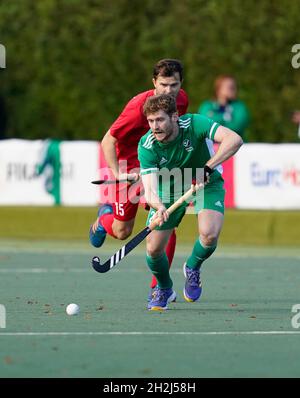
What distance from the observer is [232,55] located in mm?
19109

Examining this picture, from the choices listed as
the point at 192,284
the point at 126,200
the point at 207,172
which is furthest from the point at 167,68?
the point at 126,200

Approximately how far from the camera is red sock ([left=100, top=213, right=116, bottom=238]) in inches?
471

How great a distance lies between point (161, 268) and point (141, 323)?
0.98 metres

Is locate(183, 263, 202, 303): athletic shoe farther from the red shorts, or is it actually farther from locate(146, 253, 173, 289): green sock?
the red shorts

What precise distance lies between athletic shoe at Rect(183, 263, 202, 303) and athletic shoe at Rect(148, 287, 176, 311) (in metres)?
0.21

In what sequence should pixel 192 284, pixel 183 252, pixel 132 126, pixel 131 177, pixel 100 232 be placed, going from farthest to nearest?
pixel 183 252
pixel 100 232
pixel 132 126
pixel 131 177
pixel 192 284

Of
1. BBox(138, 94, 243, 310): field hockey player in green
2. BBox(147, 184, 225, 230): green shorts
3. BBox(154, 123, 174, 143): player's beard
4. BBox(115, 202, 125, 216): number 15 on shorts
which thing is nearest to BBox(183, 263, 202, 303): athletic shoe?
BBox(138, 94, 243, 310): field hockey player in green

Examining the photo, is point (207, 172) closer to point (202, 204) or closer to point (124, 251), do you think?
point (202, 204)

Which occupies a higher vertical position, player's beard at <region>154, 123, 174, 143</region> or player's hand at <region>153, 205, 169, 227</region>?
player's beard at <region>154, 123, 174, 143</region>

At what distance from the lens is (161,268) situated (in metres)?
10.1

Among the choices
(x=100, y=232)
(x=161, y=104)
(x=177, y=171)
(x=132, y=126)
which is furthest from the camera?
(x=100, y=232)
